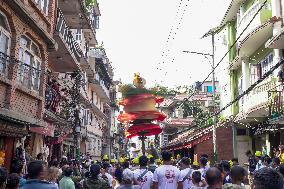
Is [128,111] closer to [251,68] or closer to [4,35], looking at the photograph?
[4,35]

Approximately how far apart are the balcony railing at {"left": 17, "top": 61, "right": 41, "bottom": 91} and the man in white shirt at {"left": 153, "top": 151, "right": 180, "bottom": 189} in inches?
267

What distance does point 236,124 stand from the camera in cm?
2544

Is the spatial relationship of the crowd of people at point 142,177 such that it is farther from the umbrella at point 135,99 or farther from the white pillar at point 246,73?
the white pillar at point 246,73

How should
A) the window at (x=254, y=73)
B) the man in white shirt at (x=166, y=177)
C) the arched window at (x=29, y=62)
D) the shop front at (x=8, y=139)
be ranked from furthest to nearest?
1. the window at (x=254, y=73)
2. the arched window at (x=29, y=62)
3. the shop front at (x=8, y=139)
4. the man in white shirt at (x=166, y=177)

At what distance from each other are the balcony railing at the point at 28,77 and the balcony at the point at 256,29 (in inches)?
433

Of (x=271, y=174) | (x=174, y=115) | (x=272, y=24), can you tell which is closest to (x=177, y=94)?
(x=174, y=115)

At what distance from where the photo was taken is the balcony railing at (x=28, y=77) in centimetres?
1339

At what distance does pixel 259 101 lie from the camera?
19297 millimetres

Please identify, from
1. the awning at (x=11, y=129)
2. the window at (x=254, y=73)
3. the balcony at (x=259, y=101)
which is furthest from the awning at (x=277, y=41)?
the awning at (x=11, y=129)

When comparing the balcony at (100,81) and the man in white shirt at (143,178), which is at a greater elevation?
the balcony at (100,81)

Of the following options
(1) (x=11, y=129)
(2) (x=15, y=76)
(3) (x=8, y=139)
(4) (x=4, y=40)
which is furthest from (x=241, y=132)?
(4) (x=4, y=40)

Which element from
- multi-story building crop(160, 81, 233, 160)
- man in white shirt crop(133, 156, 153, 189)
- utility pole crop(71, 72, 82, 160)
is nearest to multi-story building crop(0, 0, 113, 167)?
utility pole crop(71, 72, 82, 160)

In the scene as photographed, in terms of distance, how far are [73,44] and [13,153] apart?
369 inches

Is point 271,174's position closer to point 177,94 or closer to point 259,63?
point 259,63
